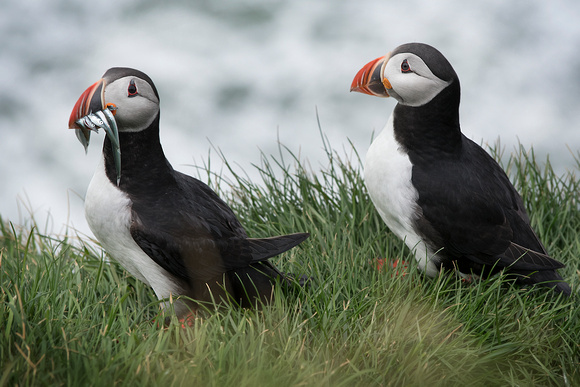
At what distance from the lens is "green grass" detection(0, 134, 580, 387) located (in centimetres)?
266

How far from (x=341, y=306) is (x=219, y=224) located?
0.79 meters

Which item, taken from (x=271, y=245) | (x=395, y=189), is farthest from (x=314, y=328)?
(x=395, y=189)

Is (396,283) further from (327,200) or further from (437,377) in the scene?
(327,200)

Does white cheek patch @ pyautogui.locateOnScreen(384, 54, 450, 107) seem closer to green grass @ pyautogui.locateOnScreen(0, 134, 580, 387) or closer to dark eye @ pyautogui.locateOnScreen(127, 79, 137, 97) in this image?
green grass @ pyautogui.locateOnScreen(0, 134, 580, 387)

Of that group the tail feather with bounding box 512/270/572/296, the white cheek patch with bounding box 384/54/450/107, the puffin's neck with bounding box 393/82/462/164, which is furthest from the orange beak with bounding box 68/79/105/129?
the tail feather with bounding box 512/270/572/296

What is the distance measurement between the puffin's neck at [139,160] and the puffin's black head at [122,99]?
68mm

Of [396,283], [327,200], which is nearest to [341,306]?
[396,283]

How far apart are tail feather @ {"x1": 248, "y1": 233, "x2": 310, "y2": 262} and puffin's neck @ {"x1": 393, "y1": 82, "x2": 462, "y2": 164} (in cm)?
83

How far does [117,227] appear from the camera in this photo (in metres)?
3.20

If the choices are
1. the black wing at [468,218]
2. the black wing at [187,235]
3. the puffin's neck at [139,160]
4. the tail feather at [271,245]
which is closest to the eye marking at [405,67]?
the black wing at [468,218]

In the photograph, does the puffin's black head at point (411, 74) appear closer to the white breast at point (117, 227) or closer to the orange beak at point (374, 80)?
the orange beak at point (374, 80)

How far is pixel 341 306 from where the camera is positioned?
3.47 metres

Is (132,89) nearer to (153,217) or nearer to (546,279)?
(153,217)

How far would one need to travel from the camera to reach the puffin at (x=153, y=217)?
10.0 ft
